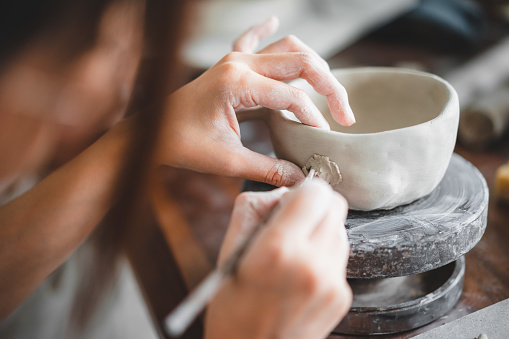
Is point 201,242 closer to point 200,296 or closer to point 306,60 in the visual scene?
point 306,60

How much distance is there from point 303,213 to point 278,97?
260mm

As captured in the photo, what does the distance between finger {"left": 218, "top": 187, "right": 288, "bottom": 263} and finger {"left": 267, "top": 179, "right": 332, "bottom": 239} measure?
66 mm

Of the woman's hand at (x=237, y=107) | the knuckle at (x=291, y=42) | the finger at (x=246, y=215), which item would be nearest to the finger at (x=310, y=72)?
the woman's hand at (x=237, y=107)

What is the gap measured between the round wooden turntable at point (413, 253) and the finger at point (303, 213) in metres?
0.20

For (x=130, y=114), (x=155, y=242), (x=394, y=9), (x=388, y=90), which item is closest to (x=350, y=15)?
(x=394, y=9)

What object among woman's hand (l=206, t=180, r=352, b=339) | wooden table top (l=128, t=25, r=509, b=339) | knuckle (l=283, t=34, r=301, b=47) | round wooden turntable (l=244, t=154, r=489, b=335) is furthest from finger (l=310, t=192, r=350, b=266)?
knuckle (l=283, t=34, r=301, b=47)

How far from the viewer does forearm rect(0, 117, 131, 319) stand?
688mm

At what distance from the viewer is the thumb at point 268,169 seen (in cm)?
69

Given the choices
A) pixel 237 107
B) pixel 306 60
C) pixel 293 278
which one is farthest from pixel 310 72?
pixel 293 278

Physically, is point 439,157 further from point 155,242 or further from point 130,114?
point 155,242

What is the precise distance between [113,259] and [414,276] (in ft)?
1.70

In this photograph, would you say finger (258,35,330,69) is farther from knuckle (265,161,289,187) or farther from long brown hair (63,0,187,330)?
long brown hair (63,0,187,330)

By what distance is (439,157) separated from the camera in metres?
0.67

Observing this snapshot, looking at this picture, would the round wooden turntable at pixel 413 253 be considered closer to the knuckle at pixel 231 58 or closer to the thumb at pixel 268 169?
the thumb at pixel 268 169
